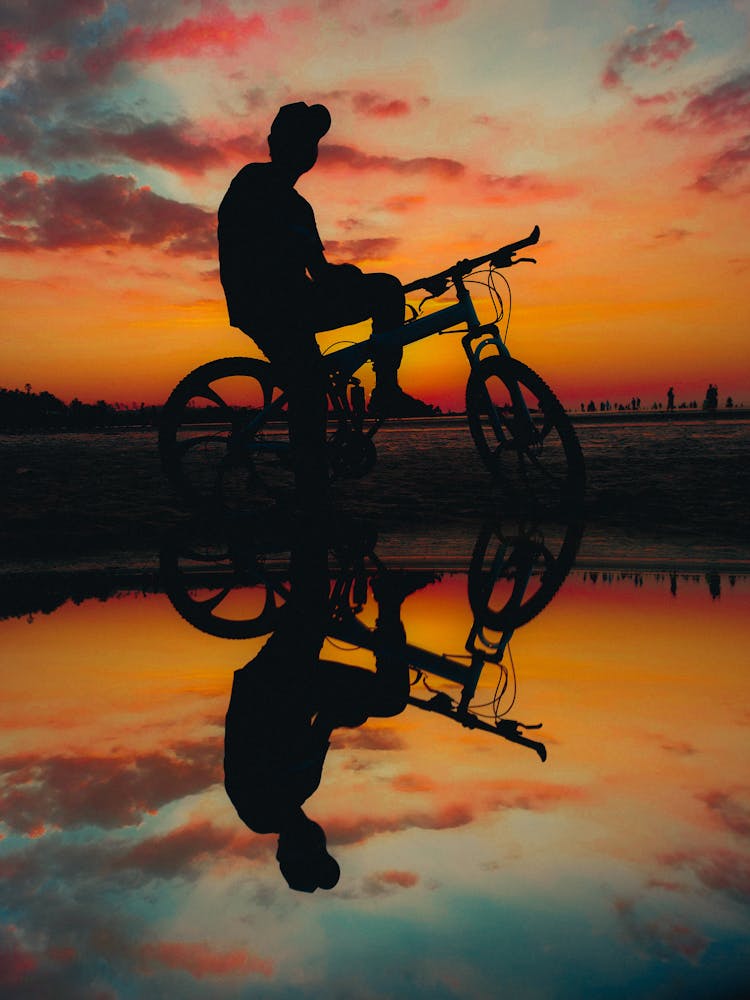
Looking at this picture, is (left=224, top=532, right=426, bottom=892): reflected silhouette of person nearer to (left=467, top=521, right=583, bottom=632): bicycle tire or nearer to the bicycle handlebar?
(left=467, top=521, right=583, bottom=632): bicycle tire

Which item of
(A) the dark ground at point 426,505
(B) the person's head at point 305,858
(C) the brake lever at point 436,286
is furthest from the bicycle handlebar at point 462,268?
(B) the person's head at point 305,858

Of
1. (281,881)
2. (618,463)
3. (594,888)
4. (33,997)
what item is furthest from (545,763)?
(618,463)

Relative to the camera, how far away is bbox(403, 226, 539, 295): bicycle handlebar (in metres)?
6.95

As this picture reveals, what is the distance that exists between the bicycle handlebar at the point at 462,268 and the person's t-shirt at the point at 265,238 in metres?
0.89

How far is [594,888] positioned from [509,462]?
1091cm

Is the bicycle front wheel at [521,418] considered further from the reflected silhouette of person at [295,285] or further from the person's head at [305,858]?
the person's head at [305,858]

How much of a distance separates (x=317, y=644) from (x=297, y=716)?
985 millimetres

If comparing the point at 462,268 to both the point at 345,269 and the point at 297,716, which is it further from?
the point at 297,716

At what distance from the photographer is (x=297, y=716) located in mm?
2795

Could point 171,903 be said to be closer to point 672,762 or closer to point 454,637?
point 672,762

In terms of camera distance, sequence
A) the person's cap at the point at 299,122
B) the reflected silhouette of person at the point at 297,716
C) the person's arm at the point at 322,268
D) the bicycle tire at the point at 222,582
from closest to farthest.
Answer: the reflected silhouette of person at the point at 297,716 < the bicycle tire at the point at 222,582 < the person's cap at the point at 299,122 < the person's arm at the point at 322,268

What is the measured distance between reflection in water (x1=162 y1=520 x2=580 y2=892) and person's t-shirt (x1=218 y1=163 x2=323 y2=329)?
→ 6.15 feet

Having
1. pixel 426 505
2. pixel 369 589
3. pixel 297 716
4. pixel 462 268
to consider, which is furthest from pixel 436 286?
pixel 297 716

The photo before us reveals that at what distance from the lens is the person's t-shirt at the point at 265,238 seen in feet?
21.1
